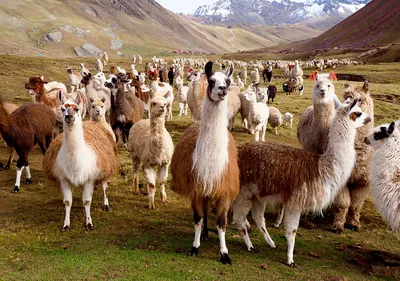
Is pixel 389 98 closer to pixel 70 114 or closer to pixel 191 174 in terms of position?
pixel 191 174

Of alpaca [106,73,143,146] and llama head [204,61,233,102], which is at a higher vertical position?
llama head [204,61,233,102]

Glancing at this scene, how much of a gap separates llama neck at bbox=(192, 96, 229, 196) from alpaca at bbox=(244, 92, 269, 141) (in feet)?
21.2

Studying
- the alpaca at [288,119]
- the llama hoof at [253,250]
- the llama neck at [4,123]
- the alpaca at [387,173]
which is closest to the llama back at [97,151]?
the llama neck at [4,123]

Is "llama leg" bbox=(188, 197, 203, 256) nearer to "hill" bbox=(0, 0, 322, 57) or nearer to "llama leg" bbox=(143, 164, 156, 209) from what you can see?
"llama leg" bbox=(143, 164, 156, 209)

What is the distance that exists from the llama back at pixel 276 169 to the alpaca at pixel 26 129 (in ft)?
15.1

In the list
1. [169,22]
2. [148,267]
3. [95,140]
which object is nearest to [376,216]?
[148,267]

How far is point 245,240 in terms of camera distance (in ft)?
15.2

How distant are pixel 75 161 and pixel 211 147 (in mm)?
2113

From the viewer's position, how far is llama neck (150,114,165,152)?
5.85 meters

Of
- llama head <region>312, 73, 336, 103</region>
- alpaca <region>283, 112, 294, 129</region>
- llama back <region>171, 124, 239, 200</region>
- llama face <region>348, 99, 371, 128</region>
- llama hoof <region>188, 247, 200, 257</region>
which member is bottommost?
llama hoof <region>188, 247, 200, 257</region>

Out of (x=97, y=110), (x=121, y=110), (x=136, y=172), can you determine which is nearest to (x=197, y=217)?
(x=136, y=172)

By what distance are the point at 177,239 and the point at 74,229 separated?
5.12ft

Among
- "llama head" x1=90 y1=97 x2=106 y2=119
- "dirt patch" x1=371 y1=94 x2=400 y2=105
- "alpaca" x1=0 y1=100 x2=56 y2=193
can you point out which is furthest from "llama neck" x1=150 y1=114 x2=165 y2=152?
"dirt patch" x1=371 y1=94 x2=400 y2=105

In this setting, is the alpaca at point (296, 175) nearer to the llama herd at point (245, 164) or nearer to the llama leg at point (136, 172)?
the llama herd at point (245, 164)
